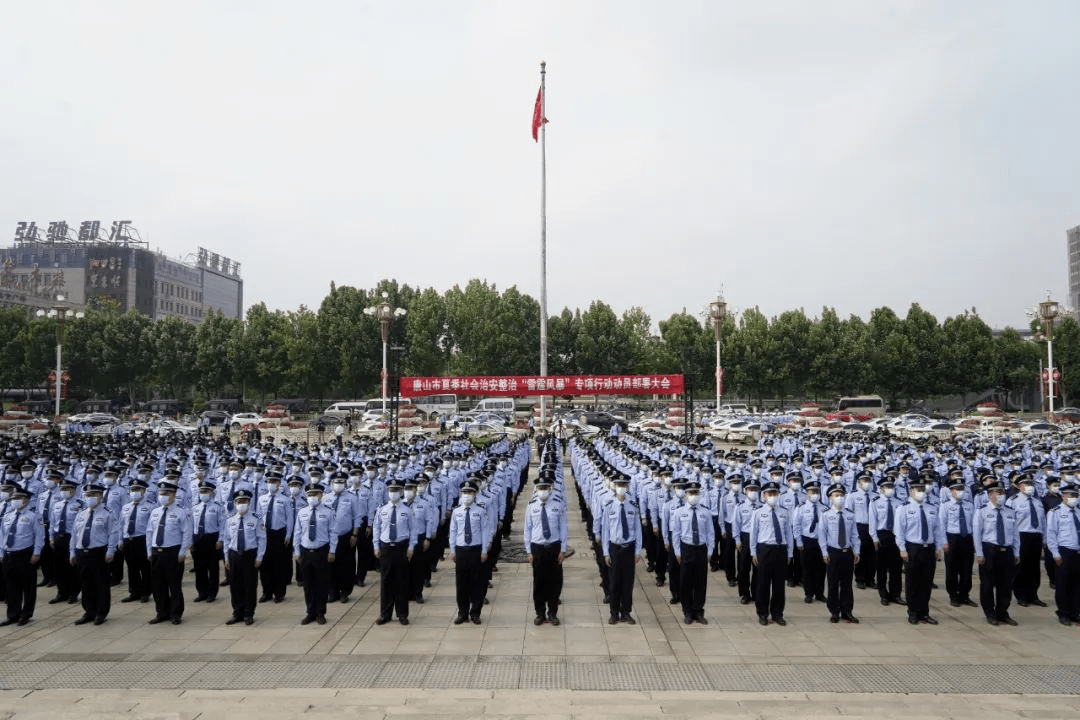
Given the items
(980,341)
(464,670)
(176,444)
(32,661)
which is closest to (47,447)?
(176,444)

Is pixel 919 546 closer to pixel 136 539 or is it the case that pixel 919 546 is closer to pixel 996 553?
pixel 996 553

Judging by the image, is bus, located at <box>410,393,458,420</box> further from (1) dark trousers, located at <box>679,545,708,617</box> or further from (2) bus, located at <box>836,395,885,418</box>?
(1) dark trousers, located at <box>679,545,708,617</box>

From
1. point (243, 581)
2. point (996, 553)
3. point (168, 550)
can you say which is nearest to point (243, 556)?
point (243, 581)

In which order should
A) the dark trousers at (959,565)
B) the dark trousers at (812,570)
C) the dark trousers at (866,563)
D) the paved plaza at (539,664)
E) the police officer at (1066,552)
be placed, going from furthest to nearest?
the dark trousers at (866,563) < the dark trousers at (812,570) < the dark trousers at (959,565) < the police officer at (1066,552) < the paved plaza at (539,664)

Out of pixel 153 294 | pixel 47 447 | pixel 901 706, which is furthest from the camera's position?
pixel 153 294

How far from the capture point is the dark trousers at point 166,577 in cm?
885

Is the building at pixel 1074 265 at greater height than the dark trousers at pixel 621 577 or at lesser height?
greater

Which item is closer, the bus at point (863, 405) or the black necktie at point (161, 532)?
the black necktie at point (161, 532)

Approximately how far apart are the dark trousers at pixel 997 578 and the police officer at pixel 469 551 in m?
6.12

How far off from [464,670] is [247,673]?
7.13ft

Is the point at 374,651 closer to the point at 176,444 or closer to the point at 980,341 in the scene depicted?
the point at 176,444

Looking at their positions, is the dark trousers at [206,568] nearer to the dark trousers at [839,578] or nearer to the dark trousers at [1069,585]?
the dark trousers at [839,578]

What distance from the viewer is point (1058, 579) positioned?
8867 millimetres

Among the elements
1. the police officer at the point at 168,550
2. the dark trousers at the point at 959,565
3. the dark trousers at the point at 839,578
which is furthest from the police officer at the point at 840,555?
the police officer at the point at 168,550
